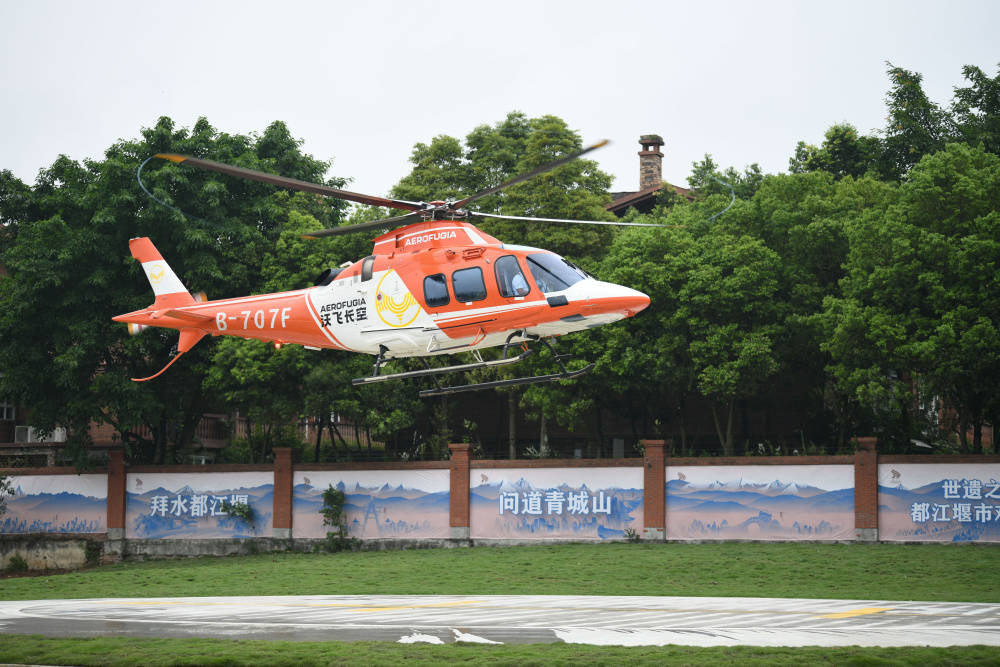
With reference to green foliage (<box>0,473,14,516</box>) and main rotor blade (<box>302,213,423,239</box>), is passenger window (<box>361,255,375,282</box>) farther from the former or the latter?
green foliage (<box>0,473,14,516</box>)

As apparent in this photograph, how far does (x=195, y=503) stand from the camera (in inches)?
1441

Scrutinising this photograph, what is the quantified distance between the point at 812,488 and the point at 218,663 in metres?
21.7

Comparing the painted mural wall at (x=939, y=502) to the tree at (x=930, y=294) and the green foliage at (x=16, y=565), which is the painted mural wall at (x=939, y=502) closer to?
the tree at (x=930, y=294)

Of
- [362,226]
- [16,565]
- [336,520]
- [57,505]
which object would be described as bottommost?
[16,565]

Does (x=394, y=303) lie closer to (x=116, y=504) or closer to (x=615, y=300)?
(x=615, y=300)

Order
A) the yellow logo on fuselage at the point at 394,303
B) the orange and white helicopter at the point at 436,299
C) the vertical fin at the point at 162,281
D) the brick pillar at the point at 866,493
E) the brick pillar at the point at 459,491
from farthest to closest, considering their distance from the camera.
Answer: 1. the brick pillar at the point at 459,491
2. the brick pillar at the point at 866,493
3. the vertical fin at the point at 162,281
4. the yellow logo on fuselage at the point at 394,303
5. the orange and white helicopter at the point at 436,299

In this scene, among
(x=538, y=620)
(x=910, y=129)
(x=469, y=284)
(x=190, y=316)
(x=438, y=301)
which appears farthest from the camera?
(x=910, y=129)

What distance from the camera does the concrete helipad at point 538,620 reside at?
15133 millimetres

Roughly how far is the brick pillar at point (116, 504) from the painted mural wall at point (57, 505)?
29 centimetres

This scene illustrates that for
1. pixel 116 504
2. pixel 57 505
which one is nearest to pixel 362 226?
pixel 116 504

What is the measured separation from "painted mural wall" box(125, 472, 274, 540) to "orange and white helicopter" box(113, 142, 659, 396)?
15.3 metres

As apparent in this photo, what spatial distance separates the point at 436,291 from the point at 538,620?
6.25 m

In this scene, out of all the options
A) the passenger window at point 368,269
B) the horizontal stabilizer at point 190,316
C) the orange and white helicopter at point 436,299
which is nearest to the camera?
the orange and white helicopter at point 436,299

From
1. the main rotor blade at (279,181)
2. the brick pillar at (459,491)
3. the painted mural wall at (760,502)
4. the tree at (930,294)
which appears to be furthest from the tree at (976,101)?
the main rotor blade at (279,181)
